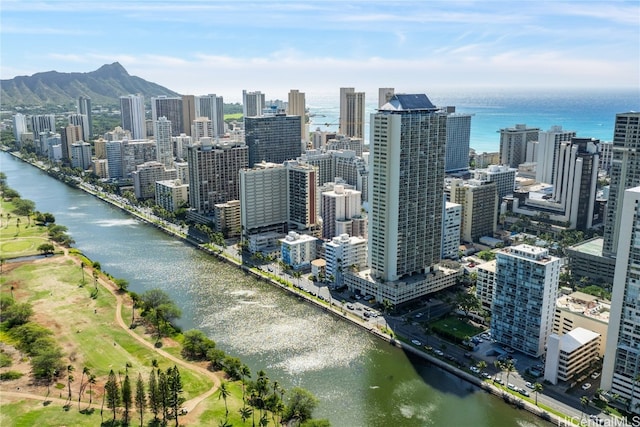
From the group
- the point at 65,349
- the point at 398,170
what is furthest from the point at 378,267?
the point at 65,349

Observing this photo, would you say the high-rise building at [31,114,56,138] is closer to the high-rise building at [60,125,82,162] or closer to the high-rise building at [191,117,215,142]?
the high-rise building at [60,125,82,162]

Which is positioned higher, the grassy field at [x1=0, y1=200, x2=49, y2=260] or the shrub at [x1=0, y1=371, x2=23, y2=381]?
the grassy field at [x1=0, y1=200, x2=49, y2=260]

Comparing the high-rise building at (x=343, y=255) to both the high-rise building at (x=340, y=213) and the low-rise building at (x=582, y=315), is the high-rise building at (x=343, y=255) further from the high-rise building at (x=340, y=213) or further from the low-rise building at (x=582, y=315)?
the low-rise building at (x=582, y=315)

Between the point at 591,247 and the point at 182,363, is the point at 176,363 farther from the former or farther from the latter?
the point at 591,247

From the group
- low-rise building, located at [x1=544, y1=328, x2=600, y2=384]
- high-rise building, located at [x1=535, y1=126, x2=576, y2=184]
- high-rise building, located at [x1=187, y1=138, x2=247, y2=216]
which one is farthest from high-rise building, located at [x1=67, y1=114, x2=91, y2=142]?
low-rise building, located at [x1=544, y1=328, x2=600, y2=384]

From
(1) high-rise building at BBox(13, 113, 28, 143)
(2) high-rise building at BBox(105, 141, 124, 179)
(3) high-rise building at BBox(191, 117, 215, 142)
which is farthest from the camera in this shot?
(1) high-rise building at BBox(13, 113, 28, 143)

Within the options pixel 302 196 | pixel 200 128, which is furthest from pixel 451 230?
pixel 200 128

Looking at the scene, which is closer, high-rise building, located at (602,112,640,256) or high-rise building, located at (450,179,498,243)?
high-rise building, located at (602,112,640,256)
